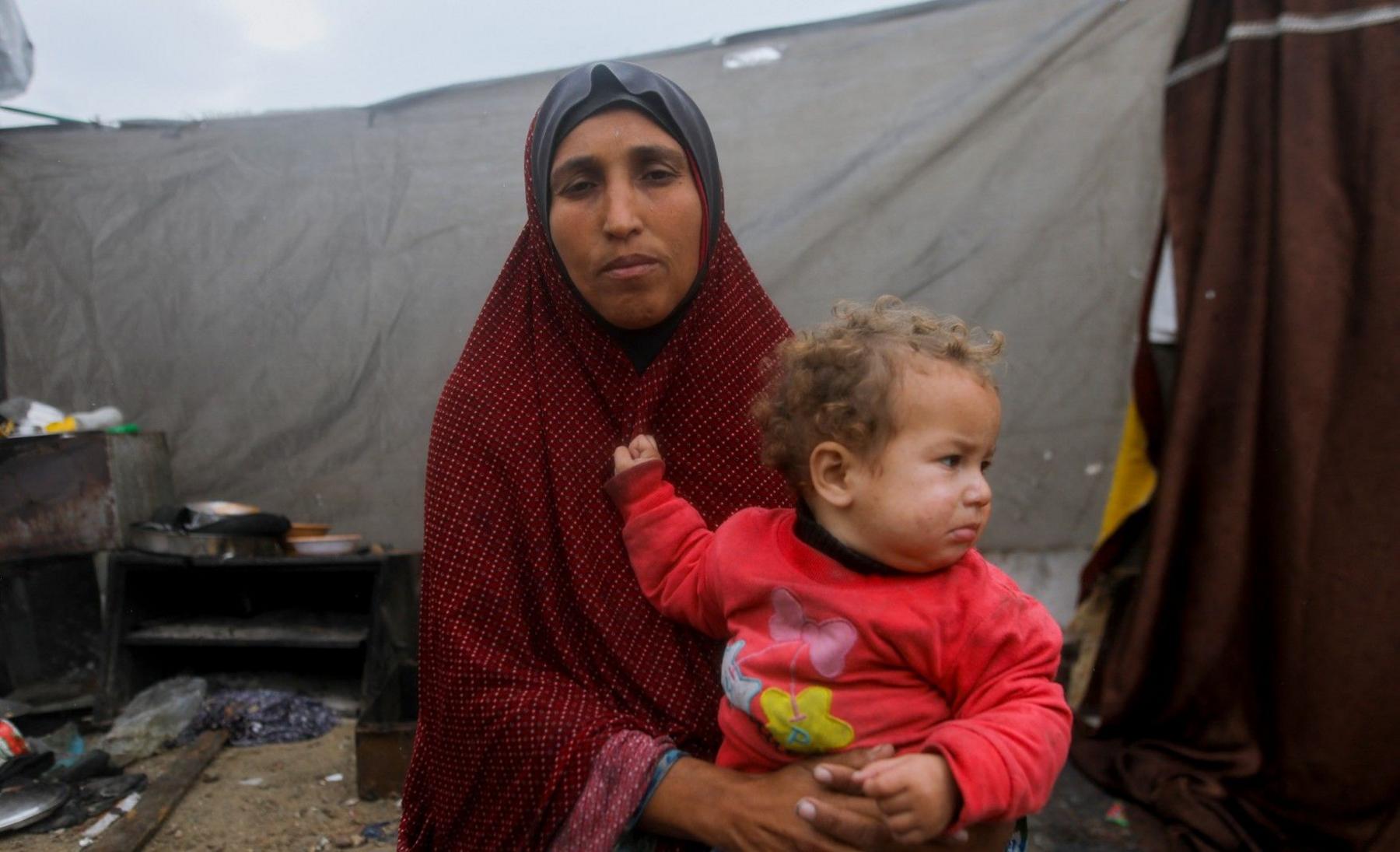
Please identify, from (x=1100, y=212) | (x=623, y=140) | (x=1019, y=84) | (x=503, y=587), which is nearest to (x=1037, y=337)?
(x=1100, y=212)

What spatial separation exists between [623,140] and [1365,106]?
2.40m

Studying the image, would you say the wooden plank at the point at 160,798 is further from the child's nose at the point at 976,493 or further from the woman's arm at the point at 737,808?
the child's nose at the point at 976,493

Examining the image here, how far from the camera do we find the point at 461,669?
1.35 m

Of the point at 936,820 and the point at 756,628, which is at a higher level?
the point at 756,628

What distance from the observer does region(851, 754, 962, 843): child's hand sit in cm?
103

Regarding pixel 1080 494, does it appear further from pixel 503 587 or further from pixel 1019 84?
pixel 503 587

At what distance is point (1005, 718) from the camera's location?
1076 millimetres

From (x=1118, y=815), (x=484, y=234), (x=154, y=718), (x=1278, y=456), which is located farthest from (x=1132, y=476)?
(x=154, y=718)

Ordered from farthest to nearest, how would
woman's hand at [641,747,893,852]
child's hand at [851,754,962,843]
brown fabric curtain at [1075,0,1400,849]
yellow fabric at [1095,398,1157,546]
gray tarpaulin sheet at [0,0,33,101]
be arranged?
Answer: 1. gray tarpaulin sheet at [0,0,33,101]
2. yellow fabric at [1095,398,1157,546]
3. brown fabric curtain at [1075,0,1400,849]
4. woman's hand at [641,747,893,852]
5. child's hand at [851,754,962,843]

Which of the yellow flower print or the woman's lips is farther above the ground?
the woman's lips

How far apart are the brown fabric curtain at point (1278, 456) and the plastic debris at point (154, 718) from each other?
3619 mm

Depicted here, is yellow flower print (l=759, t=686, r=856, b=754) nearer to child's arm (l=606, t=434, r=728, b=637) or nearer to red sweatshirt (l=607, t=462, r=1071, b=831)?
red sweatshirt (l=607, t=462, r=1071, b=831)

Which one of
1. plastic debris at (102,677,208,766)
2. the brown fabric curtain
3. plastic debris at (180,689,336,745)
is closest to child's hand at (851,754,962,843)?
the brown fabric curtain

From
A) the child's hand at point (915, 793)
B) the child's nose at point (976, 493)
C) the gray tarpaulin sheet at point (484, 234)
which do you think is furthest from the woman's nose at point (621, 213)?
the gray tarpaulin sheet at point (484, 234)
